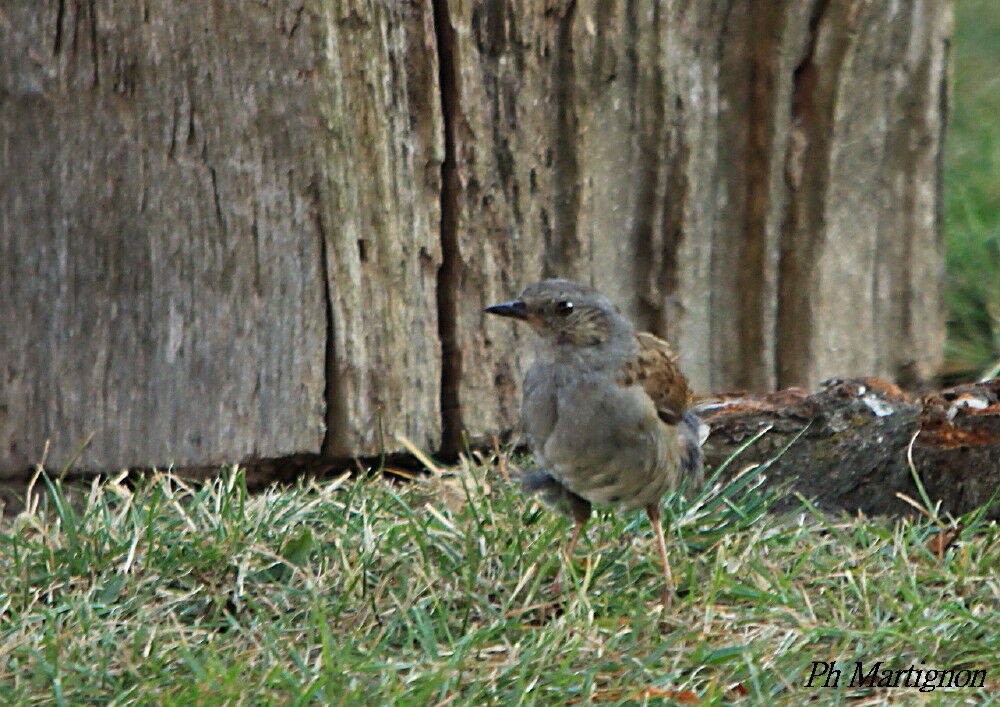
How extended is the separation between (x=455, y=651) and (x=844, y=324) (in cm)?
306

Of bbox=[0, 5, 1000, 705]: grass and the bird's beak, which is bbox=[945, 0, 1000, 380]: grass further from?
the bird's beak

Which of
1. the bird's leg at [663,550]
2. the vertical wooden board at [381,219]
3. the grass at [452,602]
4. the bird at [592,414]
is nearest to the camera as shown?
the grass at [452,602]

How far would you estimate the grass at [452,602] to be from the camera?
3613mm

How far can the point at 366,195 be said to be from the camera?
495cm

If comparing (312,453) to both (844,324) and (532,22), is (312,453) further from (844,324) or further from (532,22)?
(844,324)

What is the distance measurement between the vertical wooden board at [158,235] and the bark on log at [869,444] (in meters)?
1.57

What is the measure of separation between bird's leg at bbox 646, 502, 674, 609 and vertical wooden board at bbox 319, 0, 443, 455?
1135 mm

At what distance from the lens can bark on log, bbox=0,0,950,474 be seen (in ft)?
15.4

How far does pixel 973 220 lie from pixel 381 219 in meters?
3.68

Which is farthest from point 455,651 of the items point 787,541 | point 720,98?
point 720,98

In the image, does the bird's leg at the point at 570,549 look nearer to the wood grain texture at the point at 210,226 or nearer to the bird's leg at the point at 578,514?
the bird's leg at the point at 578,514

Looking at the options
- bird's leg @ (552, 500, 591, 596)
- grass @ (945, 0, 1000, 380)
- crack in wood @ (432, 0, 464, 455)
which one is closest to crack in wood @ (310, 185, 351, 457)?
crack in wood @ (432, 0, 464, 455)

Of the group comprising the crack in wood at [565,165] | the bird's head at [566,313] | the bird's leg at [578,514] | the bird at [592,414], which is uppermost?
the crack in wood at [565,165]

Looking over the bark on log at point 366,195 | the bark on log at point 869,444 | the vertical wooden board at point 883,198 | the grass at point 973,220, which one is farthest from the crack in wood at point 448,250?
the grass at point 973,220
